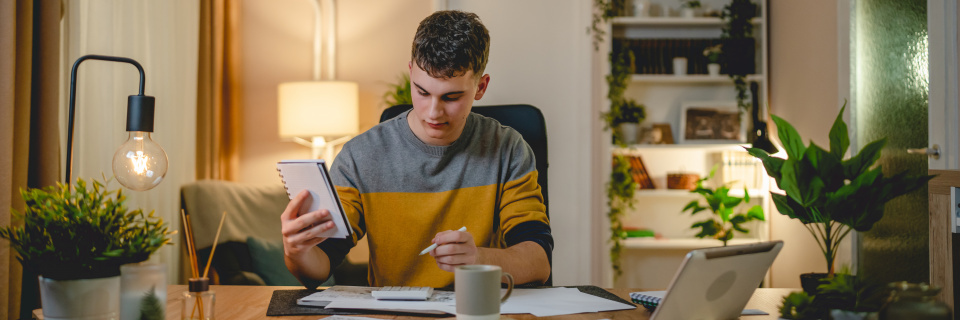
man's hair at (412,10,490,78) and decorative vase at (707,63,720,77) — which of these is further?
decorative vase at (707,63,720,77)

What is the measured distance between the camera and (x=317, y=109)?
3.06 meters

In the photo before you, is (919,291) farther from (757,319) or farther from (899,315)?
(757,319)

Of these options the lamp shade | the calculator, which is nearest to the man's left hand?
the calculator

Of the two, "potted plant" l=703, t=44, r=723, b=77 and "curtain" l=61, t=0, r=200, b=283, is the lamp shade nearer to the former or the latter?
"curtain" l=61, t=0, r=200, b=283

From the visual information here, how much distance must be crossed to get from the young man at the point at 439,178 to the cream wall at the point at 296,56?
198 centimetres

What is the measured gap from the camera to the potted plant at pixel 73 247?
84cm

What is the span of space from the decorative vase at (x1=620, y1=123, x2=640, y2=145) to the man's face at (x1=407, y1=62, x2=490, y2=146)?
6.86 feet

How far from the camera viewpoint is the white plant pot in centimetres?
85

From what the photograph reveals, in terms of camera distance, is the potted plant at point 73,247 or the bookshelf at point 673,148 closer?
the potted plant at point 73,247

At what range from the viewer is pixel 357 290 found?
1279 mm

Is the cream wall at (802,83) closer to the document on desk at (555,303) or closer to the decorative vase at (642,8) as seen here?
the decorative vase at (642,8)

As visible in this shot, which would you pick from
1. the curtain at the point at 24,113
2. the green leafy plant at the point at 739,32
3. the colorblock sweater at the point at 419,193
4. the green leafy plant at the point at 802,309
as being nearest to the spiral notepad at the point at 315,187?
the colorblock sweater at the point at 419,193

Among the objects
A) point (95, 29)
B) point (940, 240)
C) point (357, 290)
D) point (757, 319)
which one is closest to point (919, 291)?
point (757, 319)

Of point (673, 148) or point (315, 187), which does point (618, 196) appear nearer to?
point (673, 148)
